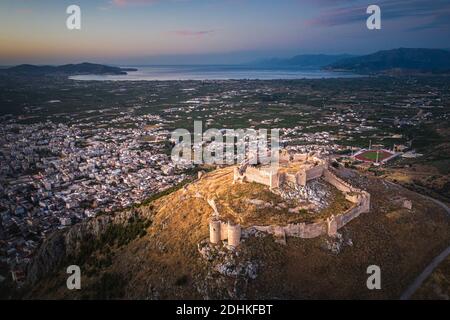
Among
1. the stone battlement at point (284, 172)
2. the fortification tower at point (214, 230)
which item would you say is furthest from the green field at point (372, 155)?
the fortification tower at point (214, 230)

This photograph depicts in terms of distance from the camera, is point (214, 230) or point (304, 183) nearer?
point (214, 230)

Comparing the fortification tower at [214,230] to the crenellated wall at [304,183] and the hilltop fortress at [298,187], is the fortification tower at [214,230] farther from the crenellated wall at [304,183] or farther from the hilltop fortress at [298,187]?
the crenellated wall at [304,183]

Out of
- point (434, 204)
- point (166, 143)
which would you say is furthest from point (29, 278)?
point (166, 143)

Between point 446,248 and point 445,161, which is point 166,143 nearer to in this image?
point 445,161

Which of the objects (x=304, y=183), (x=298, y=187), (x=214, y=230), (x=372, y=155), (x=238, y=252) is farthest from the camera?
(x=372, y=155)

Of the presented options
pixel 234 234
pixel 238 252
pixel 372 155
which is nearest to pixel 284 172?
pixel 234 234

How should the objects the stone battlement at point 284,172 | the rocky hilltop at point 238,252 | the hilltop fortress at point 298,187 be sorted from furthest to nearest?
1. the stone battlement at point 284,172
2. the hilltop fortress at point 298,187
3. the rocky hilltop at point 238,252

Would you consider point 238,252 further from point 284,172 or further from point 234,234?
point 284,172
